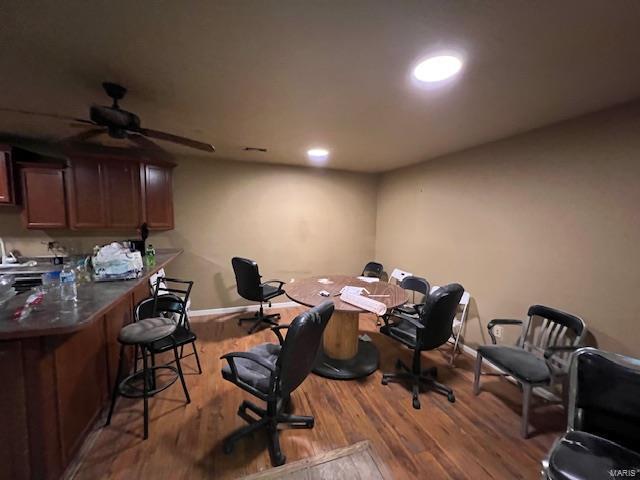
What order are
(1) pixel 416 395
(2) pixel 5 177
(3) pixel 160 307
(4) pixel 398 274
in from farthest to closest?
1. (4) pixel 398 274
2. (2) pixel 5 177
3. (3) pixel 160 307
4. (1) pixel 416 395

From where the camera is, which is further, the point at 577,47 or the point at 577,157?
the point at 577,157

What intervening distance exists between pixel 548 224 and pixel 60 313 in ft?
11.5

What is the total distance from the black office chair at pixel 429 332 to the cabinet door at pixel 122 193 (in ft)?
10.6

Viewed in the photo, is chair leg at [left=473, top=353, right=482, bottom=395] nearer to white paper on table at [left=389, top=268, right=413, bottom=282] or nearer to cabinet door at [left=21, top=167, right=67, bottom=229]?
white paper on table at [left=389, top=268, right=413, bottom=282]

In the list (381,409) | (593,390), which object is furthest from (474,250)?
(381,409)

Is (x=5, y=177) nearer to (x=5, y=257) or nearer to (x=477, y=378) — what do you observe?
(x=5, y=257)

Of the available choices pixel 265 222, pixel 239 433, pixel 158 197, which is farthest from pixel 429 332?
pixel 158 197

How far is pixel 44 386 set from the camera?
132cm

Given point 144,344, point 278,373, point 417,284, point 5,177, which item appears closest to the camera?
point 278,373

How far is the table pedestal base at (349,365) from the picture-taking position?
2.39m

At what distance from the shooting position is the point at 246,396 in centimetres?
215

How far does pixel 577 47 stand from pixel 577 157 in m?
1.19

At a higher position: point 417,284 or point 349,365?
point 417,284

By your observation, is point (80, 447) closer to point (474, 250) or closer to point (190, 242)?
point (190, 242)
